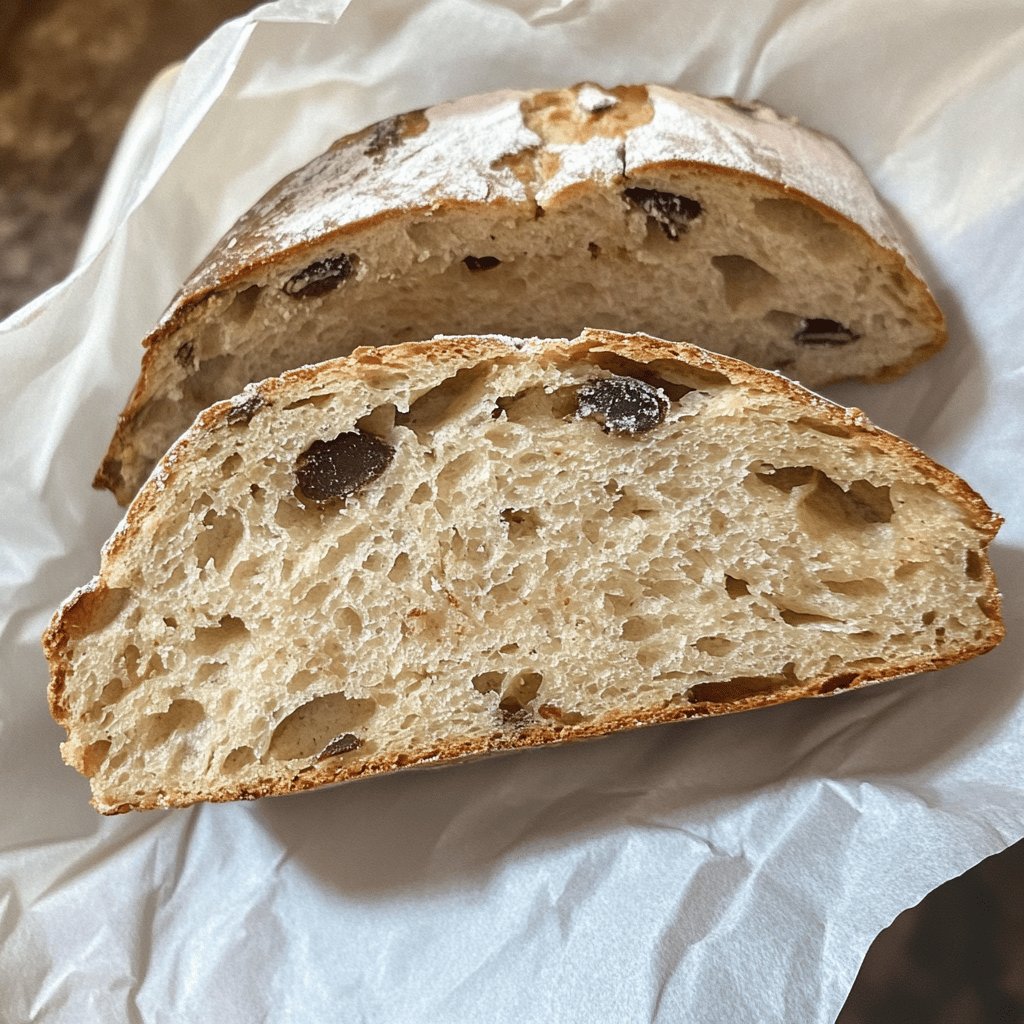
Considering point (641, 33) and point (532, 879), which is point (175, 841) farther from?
point (641, 33)

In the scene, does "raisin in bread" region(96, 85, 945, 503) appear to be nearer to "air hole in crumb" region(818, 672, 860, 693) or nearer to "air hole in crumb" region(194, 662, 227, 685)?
"air hole in crumb" region(194, 662, 227, 685)

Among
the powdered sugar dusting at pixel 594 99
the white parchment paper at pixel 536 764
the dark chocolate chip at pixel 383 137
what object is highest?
the dark chocolate chip at pixel 383 137

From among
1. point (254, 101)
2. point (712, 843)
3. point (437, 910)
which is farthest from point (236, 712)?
point (254, 101)

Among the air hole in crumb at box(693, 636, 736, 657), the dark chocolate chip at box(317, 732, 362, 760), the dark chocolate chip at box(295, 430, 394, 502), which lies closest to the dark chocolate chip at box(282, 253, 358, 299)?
the dark chocolate chip at box(295, 430, 394, 502)

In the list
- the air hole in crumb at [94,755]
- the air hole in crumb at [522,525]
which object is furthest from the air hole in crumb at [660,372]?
the air hole in crumb at [94,755]

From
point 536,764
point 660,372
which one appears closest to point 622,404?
point 660,372

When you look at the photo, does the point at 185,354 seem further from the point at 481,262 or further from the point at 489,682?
the point at 489,682

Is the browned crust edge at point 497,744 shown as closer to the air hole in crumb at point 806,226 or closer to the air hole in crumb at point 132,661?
the air hole in crumb at point 132,661
